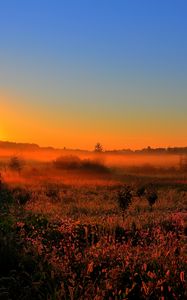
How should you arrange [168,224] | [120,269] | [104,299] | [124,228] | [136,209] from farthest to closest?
[136,209] → [168,224] → [124,228] → [120,269] → [104,299]

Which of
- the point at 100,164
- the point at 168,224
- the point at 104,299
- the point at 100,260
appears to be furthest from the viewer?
the point at 100,164

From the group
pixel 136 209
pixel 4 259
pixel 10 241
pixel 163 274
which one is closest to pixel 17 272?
pixel 4 259

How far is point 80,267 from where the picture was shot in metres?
8.80

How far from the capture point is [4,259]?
920 centimetres

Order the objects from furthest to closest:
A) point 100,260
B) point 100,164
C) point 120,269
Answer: point 100,164
point 100,260
point 120,269

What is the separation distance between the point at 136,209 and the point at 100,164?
3010 inches

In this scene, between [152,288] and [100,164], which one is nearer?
[152,288]

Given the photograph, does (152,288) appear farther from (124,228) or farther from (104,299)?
(124,228)

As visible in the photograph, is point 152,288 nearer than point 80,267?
Yes

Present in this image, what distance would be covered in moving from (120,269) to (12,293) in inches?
65.8

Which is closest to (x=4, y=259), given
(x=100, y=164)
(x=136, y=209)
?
(x=136, y=209)

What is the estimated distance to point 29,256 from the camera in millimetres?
9391

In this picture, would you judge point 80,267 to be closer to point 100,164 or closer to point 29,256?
point 29,256

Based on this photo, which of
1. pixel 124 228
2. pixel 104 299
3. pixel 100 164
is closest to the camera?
pixel 104 299
